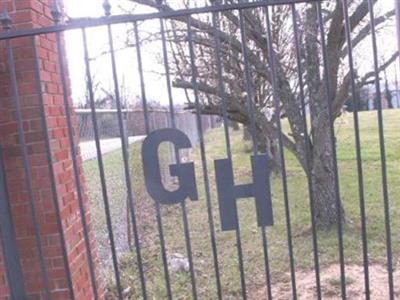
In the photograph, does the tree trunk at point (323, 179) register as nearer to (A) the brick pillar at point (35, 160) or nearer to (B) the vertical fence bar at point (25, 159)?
(A) the brick pillar at point (35, 160)

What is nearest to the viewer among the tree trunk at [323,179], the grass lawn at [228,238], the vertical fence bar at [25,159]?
the vertical fence bar at [25,159]

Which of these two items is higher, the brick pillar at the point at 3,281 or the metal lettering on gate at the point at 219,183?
the metal lettering on gate at the point at 219,183

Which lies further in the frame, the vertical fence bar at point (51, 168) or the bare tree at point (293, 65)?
the bare tree at point (293, 65)

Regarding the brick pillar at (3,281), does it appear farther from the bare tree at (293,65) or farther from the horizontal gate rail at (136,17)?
the bare tree at (293,65)

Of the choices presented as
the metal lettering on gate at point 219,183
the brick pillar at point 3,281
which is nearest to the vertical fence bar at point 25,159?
the brick pillar at point 3,281

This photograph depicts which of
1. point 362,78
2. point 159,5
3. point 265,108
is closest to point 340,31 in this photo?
point 362,78

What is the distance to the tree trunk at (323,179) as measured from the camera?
21.5ft

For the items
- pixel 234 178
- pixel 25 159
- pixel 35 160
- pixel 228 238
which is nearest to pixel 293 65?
pixel 228 238

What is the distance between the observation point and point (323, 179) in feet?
21.9

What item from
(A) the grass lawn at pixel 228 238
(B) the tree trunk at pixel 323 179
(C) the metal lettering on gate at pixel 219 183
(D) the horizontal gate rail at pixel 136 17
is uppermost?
(D) the horizontal gate rail at pixel 136 17

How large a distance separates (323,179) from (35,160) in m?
4.49

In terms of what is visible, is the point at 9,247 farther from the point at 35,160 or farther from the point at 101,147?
the point at 101,147

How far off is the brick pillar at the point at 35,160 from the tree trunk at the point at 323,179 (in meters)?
4.13

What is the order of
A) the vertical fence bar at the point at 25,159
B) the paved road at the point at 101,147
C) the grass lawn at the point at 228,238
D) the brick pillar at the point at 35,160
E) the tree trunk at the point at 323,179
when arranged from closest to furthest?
1. the vertical fence bar at the point at 25,159
2. the brick pillar at the point at 35,160
3. the grass lawn at the point at 228,238
4. the paved road at the point at 101,147
5. the tree trunk at the point at 323,179
